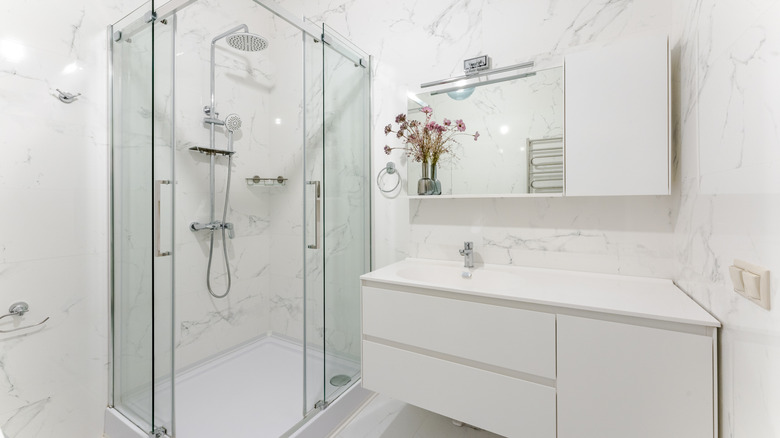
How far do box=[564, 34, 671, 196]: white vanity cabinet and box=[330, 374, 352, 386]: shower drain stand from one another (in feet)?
4.83

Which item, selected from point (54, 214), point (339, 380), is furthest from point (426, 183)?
point (54, 214)

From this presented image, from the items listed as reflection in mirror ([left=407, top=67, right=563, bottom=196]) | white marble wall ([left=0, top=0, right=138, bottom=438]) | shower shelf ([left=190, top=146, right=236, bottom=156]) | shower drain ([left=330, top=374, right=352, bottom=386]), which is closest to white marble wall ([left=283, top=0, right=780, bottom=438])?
reflection in mirror ([left=407, top=67, right=563, bottom=196])

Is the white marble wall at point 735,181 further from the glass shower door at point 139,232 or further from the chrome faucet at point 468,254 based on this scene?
the glass shower door at point 139,232

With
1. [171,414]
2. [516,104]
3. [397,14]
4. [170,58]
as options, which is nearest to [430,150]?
[516,104]

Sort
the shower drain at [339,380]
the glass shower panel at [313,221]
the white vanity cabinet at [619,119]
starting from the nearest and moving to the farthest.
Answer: the white vanity cabinet at [619,119] < the glass shower panel at [313,221] < the shower drain at [339,380]

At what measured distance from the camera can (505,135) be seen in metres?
1.63

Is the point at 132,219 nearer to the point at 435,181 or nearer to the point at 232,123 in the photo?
the point at 232,123

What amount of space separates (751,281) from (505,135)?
108 centimetres

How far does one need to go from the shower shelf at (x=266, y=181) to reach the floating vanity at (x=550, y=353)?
1314 mm

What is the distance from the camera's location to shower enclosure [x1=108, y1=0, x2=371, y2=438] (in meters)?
1.41

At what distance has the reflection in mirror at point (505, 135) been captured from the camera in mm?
1509

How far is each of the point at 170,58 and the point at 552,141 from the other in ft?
5.51

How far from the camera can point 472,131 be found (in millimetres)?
1719

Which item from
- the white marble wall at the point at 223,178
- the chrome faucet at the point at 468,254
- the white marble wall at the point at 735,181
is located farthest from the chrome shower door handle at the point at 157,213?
the white marble wall at the point at 735,181
